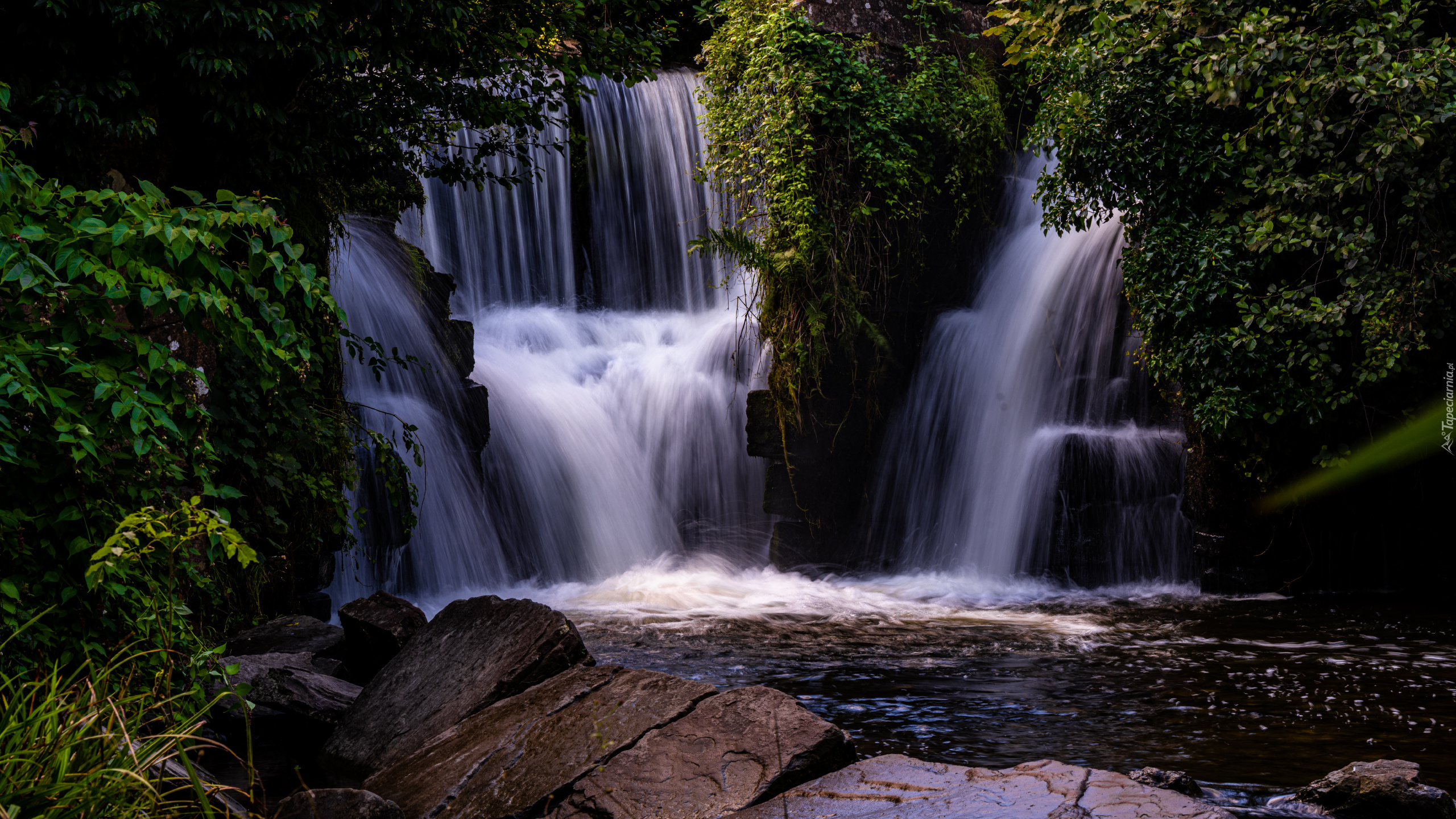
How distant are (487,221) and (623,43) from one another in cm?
755

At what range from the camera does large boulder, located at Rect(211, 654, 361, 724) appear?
5.31m

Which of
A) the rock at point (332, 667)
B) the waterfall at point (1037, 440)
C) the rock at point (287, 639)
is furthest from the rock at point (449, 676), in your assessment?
the waterfall at point (1037, 440)

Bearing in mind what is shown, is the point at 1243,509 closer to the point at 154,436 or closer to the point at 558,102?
the point at 558,102

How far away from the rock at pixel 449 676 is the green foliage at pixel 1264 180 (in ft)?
18.6

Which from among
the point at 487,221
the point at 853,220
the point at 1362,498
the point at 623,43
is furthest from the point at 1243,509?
the point at 487,221

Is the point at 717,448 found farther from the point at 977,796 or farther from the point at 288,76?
the point at 977,796

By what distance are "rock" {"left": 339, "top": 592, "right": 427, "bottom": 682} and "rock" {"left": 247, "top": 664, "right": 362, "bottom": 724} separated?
499mm

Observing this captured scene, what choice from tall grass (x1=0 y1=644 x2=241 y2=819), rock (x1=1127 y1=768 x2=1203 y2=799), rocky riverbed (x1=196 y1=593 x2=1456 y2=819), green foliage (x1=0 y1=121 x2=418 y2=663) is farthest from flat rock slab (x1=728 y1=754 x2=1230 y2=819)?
green foliage (x1=0 y1=121 x2=418 y2=663)

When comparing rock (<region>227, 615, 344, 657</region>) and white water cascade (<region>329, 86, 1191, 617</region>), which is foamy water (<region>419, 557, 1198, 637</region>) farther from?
rock (<region>227, 615, 344, 657</region>)

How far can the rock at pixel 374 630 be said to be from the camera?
20.5ft

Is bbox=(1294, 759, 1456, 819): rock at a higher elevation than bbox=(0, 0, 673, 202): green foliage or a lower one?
lower

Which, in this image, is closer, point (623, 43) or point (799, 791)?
point (799, 791)

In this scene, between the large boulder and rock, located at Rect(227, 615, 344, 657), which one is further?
rock, located at Rect(227, 615, 344, 657)

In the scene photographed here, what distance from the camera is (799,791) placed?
3.92 meters
